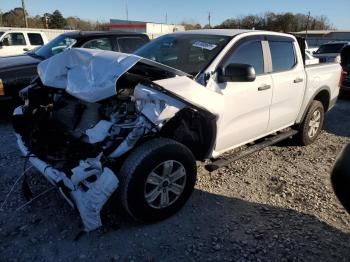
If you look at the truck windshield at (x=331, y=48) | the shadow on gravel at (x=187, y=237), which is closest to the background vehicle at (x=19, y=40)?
the truck windshield at (x=331, y=48)

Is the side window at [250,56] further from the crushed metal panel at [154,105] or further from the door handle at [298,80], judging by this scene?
the crushed metal panel at [154,105]

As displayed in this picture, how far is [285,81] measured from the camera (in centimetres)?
457

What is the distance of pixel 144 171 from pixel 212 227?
34.9 inches

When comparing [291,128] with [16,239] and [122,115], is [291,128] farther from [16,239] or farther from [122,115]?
[16,239]

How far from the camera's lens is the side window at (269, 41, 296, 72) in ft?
14.9

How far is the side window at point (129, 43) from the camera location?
7738 mm

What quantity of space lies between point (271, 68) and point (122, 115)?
2.16 m

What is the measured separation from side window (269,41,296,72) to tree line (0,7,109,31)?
47.6 metres

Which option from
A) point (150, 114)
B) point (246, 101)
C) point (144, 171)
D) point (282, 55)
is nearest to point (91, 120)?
point (150, 114)

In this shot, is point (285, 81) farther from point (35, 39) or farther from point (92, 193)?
point (35, 39)

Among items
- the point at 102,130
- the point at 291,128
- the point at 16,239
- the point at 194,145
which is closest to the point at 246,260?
the point at 194,145

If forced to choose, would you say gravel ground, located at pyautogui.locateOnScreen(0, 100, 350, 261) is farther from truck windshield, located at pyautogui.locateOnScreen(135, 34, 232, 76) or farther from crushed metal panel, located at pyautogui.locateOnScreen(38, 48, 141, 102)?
truck windshield, located at pyautogui.locateOnScreen(135, 34, 232, 76)

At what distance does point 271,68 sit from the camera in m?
4.44

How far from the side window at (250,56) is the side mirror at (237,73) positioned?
0.27 meters
